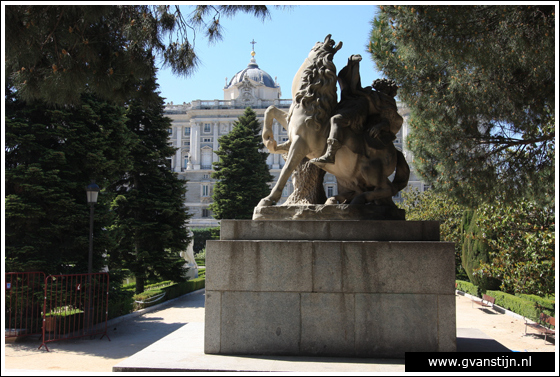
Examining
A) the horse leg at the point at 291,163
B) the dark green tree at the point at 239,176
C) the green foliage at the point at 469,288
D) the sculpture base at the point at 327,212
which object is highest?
the dark green tree at the point at 239,176

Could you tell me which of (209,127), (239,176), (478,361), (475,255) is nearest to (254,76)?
(209,127)

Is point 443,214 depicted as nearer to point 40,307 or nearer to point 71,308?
point 71,308

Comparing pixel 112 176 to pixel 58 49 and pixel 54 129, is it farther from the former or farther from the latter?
pixel 58 49

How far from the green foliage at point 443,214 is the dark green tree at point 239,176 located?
11.3m

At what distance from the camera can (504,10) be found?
265 inches

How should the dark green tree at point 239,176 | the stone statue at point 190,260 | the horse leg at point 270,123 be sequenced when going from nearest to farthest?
the horse leg at point 270,123
the stone statue at point 190,260
the dark green tree at point 239,176

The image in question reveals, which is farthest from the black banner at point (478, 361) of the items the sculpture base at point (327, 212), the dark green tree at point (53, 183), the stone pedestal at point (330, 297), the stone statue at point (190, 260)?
the stone statue at point (190, 260)

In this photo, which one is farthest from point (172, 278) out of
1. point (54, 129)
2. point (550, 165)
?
point (550, 165)

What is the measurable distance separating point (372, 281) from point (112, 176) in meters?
10.7

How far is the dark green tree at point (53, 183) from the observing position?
38.6 feet

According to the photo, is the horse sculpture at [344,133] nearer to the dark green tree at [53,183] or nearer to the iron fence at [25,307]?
the iron fence at [25,307]

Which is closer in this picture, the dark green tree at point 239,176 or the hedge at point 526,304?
Result: the hedge at point 526,304

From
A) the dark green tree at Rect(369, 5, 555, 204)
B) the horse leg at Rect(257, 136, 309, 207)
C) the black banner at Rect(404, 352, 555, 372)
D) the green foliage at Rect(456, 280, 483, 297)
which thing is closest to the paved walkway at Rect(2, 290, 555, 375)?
the black banner at Rect(404, 352, 555, 372)

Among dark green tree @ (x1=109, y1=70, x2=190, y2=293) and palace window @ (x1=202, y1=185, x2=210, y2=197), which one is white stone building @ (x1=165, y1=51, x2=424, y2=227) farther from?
dark green tree @ (x1=109, y1=70, x2=190, y2=293)
